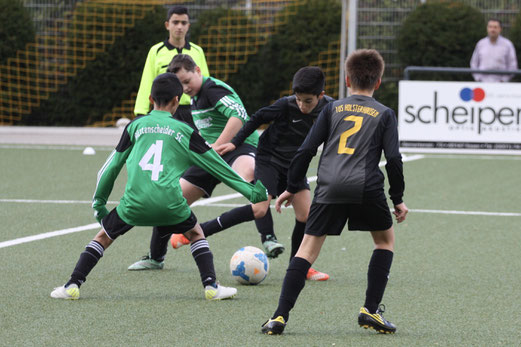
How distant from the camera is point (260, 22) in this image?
2012 centimetres

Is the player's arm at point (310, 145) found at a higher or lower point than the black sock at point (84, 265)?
higher

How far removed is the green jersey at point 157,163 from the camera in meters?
5.61

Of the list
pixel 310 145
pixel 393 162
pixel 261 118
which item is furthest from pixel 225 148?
pixel 393 162

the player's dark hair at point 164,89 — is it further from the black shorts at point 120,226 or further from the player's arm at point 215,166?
the black shorts at point 120,226

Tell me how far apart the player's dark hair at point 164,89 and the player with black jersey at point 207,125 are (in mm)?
1079

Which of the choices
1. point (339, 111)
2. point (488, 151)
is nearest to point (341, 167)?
point (339, 111)

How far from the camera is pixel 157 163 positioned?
5.61 metres

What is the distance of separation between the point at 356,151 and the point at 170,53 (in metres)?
4.42

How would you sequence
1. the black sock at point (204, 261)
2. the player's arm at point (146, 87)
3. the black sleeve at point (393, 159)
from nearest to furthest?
the black sleeve at point (393, 159) → the black sock at point (204, 261) → the player's arm at point (146, 87)

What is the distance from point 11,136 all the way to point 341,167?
1487cm

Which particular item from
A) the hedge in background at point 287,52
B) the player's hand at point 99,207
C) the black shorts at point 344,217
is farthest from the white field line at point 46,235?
the hedge in background at point 287,52

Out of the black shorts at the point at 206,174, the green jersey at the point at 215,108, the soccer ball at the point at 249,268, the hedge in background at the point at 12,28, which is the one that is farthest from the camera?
the hedge in background at the point at 12,28

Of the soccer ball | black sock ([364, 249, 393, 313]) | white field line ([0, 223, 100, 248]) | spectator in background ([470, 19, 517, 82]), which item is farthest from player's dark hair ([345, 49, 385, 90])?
spectator in background ([470, 19, 517, 82])

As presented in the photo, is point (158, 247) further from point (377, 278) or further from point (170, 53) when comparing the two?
point (170, 53)
